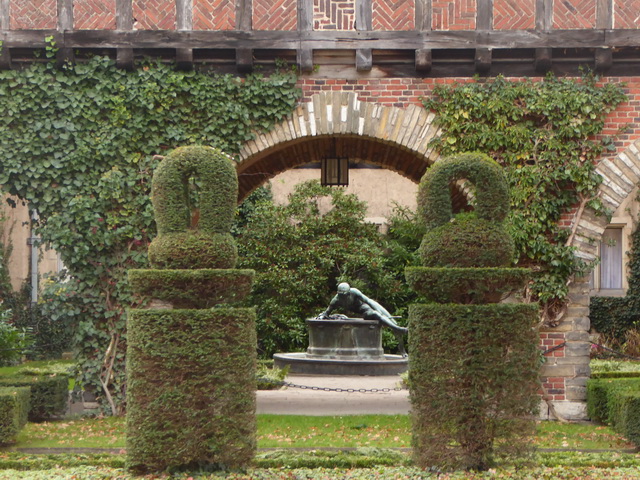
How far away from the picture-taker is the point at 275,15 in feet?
30.8

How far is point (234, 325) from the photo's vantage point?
5.99 metres

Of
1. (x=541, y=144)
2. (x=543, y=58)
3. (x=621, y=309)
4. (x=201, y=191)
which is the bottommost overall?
(x=621, y=309)

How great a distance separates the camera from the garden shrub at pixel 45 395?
9453mm

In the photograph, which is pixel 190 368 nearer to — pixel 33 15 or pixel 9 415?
pixel 9 415

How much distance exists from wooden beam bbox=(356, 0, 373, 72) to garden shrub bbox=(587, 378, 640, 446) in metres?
4.26

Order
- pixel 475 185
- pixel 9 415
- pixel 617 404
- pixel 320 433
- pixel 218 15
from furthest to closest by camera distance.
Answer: pixel 218 15, pixel 320 433, pixel 617 404, pixel 9 415, pixel 475 185

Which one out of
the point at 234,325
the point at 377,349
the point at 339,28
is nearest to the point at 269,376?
the point at 377,349

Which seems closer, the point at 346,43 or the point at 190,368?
the point at 190,368

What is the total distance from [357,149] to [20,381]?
5.64m

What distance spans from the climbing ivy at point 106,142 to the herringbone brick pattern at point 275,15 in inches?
20.5

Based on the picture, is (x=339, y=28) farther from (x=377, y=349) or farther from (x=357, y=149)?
(x=377, y=349)

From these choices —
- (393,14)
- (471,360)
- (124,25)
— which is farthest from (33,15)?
(471,360)

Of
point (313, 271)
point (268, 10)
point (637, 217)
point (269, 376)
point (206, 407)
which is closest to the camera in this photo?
point (206, 407)

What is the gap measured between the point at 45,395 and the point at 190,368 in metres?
4.29
